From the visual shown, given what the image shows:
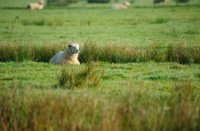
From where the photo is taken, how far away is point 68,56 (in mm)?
14805

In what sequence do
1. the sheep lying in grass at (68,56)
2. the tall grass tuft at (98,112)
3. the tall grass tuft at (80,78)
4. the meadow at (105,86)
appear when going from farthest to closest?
the sheep lying in grass at (68,56) < the tall grass tuft at (80,78) < the meadow at (105,86) < the tall grass tuft at (98,112)

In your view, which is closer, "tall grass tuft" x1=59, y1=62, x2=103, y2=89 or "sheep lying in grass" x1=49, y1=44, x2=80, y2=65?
"tall grass tuft" x1=59, y1=62, x2=103, y2=89

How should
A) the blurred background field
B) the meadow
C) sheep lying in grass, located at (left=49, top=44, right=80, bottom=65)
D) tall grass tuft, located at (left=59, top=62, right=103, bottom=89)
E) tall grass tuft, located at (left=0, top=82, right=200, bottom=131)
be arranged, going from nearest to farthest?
1. tall grass tuft, located at (left=0, top=82, right=200, bottom=131)
2. the meadow
3. tall grass tuft, located at (left=59, top=62, right=103, bottom=89)
4. sheep lying in grass, located at (left=49, top=44, right=80, bottom=65)
5. the blurred background field

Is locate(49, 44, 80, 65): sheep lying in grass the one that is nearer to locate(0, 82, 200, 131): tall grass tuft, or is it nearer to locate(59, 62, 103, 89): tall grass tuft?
locate(59, 62, 103, 89): tall grass tuft

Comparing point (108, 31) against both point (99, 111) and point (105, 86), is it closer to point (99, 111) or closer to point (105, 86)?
point (105, 86)

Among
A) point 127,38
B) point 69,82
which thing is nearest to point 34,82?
point 69,82

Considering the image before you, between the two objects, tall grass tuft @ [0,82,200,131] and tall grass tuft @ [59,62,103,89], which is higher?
tall grass tuft @ [0,82,200,131]

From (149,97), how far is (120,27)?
785 inches

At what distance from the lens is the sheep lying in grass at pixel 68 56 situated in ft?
48.0

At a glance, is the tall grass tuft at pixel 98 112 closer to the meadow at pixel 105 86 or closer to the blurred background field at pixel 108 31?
the meadow at pixel 105 86

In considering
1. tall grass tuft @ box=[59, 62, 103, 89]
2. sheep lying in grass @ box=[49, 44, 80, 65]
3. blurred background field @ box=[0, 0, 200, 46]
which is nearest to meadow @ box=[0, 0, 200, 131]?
tall grass tuft @ box=[59, 62, 103, 89]

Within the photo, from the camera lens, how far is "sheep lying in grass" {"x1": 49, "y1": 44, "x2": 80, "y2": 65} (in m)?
14.6

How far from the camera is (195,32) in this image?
75.2 ft

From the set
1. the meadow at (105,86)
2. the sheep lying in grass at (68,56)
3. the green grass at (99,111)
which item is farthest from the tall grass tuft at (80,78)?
the sheep lying in grass at (68,56)
